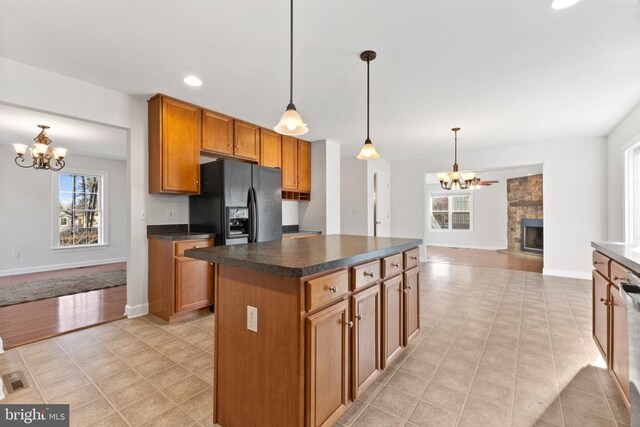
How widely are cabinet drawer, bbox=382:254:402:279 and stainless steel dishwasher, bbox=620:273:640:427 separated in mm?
1122

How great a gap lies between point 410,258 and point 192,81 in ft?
8.53

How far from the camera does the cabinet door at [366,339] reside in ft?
5.16

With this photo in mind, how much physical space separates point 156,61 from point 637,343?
3.49 m

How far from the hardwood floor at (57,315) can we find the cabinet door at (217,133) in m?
2.18

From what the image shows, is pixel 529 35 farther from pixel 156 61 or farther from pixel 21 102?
pixel 21 102

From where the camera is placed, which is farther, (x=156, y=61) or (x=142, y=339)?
(x=142, y=339)

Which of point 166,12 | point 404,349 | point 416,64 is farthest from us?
point 416,64

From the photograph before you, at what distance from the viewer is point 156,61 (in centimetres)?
239

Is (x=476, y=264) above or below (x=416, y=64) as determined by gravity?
below

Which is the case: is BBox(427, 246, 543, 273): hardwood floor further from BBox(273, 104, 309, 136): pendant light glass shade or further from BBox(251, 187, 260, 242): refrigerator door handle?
BBox(273, 104, 309, 136): pendant light glass shade

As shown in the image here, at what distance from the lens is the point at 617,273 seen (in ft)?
5.59

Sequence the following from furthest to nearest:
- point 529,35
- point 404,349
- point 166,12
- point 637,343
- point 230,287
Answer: point 404,349, point 529,35, point 166,12, point 230,287, point 637,343

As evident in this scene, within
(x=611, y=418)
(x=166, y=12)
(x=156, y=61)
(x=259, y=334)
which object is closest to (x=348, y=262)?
(x=259, y=334)

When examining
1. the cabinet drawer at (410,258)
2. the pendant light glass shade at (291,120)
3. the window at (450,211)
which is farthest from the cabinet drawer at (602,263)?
the window at (450,211)
